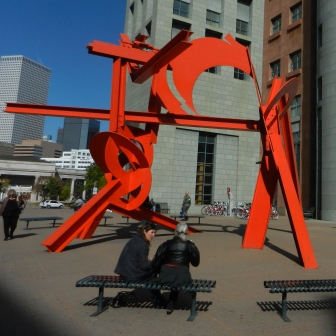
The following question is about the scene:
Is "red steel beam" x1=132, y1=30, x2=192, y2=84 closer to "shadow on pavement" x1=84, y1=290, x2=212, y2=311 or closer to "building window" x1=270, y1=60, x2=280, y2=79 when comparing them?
"shadow on pavement" x1=84, y1=290, x2=212, y2=311

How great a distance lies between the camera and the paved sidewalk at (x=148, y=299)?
13.7ft

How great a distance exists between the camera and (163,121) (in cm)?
1103

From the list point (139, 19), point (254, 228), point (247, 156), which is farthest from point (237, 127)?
point (139, 19)

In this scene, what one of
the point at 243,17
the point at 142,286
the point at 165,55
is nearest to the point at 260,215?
the point at 165,55

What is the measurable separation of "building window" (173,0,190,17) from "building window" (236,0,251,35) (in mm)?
5774

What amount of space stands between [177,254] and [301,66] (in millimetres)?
29415

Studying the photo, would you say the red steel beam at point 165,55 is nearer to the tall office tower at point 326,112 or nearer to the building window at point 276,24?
the tall office tower at point 326,112

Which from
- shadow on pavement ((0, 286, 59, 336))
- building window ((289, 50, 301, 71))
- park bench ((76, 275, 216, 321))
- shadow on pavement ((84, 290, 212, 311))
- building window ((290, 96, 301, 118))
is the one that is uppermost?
building window ((289, 50, 301, 71))

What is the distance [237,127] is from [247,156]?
2174cm

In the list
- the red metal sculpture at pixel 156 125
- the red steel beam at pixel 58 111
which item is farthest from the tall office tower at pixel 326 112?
the red steel beam at pixel 58 111

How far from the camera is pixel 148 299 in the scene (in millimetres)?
5375

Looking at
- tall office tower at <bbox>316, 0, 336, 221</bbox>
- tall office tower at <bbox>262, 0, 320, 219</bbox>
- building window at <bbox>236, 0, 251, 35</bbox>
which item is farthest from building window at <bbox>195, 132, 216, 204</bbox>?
building window at <bbox>236, 0, 251, 35</bbox>

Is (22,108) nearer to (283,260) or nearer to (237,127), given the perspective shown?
(237,127)

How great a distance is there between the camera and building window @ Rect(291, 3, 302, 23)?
102 feet
